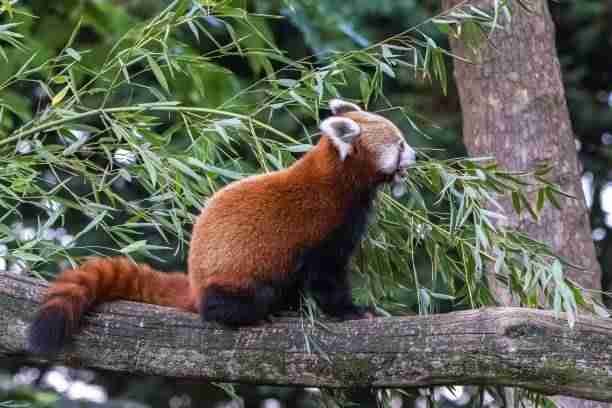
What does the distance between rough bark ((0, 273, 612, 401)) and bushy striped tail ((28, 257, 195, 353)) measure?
7cm

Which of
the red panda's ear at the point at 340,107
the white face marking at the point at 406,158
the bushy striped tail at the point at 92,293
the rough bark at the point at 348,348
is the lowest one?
the rough bark at the point at 348,348

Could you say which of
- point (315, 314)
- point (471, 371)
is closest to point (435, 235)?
point (315, 314)

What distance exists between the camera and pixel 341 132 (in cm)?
358

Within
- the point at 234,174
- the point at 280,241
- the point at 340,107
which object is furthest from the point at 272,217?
the point at 340,107

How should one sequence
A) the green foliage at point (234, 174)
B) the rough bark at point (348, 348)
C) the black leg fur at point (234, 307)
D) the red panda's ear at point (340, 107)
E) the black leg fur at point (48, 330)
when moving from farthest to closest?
the red panda's ear at point (340, 107)
the green foliage at point (234, 174)
the black leg fur at point (234, 307)
the black leg fur at point (48, 330)
the rough bark at point (348, 348)

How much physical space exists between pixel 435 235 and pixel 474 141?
42.7 inches

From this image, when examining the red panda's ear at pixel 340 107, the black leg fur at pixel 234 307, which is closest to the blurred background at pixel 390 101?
the red panda's ear at pixel 340 107

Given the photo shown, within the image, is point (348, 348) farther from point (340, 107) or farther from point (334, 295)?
point (340, 107)

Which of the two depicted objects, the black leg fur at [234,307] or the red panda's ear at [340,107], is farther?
the red panda's ear at [340,107]

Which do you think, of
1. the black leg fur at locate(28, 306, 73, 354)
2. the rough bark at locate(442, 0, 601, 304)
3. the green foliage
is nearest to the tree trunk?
the rough bark at locate(442, 0, 601, 304)

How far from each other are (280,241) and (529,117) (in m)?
1.50

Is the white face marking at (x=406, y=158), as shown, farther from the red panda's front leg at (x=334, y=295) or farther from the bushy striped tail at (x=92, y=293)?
the bushy striped tail at (x=92, y=293)

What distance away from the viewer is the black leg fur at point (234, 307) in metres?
3.25

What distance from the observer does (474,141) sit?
14.9ft
